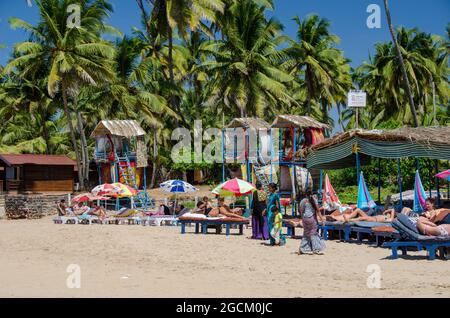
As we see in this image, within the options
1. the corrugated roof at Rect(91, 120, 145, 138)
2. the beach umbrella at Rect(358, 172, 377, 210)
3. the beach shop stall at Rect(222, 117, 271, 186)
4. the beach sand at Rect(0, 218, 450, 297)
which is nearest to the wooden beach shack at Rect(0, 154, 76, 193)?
the corrugated roof at Rect(91, 120, 145, 138)

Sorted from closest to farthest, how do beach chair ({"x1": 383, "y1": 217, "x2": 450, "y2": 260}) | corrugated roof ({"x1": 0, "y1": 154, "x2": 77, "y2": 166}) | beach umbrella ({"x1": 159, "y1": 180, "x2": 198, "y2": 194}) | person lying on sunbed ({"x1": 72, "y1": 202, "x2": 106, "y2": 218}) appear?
beach chair ({"x1": 383, "y1": 217, "x2": 450, "y2": 260})
beach umbrella ({"x1": 159, "y1": 180, "x2": 198, "y2": 194})
person lying on sunbed ({"x1": 72, "y1": 202, "x2": 106, "y2": 218})
corrugated roof ({"x1": 0, "y1": 154, "x2": 77, "y2": 166})

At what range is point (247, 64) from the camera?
1495 inches

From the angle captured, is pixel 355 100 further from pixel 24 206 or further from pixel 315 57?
pixel 315 57

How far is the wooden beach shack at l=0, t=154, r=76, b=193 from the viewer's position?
36.8 metres

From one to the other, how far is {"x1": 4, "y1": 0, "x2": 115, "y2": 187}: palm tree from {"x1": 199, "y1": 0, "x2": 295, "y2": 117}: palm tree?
6.78 meters

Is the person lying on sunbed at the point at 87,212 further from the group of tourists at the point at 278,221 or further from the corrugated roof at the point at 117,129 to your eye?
the corrugated roof at the point at 117,129

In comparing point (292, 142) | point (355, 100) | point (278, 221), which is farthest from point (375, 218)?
point (292, 142)

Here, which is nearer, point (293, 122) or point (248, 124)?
point (293, 122)

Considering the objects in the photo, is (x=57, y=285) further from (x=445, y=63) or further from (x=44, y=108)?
(x=445, y=63)

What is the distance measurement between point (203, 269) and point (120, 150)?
25987 mm

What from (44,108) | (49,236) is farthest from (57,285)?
(44,108)

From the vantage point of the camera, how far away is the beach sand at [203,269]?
840 cm

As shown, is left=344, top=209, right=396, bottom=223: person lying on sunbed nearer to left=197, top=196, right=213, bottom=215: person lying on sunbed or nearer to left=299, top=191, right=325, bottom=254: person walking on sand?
left=299, top=191, right=325, bottom=254: person walking on sand

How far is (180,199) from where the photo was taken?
32.3m
